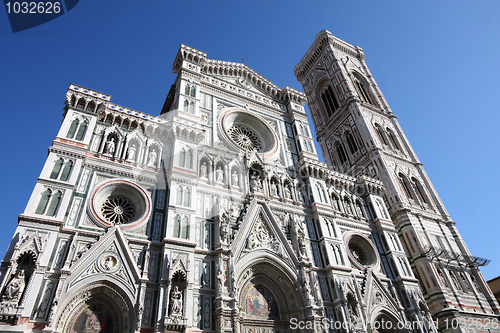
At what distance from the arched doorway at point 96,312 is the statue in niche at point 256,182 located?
8735 millimetres

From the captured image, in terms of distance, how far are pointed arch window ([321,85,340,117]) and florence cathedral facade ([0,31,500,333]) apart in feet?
32.3

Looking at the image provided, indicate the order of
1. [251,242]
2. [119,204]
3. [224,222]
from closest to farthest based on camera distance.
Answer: [119,204]
[224,222]
[251,242]

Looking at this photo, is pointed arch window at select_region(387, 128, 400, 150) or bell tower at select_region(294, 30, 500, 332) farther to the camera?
pointed arch window at select_region(387, 128, 400, 150)

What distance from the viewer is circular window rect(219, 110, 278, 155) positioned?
20906 millimetres

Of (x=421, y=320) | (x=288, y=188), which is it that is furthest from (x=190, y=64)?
(x=421, y=320)

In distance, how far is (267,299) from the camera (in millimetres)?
15109

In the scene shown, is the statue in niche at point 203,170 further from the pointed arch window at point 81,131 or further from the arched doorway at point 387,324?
the arched doorway at point 387,324

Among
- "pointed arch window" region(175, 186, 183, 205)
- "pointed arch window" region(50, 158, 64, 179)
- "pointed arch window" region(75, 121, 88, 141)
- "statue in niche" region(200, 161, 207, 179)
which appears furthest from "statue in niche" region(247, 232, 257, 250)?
"pointed arch window" region(75, 121, 88, 141)

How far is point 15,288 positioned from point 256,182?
11645 millimetres

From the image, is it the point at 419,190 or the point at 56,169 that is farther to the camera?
the point at 419,190

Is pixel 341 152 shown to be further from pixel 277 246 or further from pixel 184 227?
pixel 184 227

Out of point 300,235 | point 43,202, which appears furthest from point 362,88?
point 43,202

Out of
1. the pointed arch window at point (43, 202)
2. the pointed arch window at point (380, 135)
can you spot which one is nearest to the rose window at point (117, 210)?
the pointed arch window at point (43, 202)

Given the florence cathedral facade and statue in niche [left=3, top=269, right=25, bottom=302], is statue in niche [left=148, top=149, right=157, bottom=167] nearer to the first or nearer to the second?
the florence cathedral facade
